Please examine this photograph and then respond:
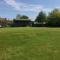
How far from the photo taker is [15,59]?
8812 mm

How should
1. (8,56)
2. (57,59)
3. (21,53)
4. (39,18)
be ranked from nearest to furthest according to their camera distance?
(57,59) → (8,56) → (21,53) → (39,18)

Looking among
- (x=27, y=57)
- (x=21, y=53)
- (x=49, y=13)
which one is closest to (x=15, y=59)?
(x=27, y=57)

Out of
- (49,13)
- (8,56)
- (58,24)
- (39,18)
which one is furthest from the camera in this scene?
(49,13)

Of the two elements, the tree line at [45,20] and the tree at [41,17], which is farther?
the tree at [41,17]

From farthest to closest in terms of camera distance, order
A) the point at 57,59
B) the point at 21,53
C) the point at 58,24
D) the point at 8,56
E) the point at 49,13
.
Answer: the point at 49,13, the point at 58,24, the point at 21,53, the point at 8,56, the point at 57,59

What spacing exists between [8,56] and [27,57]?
991 millimetres

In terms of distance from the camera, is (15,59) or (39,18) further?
(39,18)

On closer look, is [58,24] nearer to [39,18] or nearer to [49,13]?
[39,18]

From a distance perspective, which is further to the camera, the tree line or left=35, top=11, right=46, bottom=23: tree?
left=35, top=11, right=46, bottom=23: tree

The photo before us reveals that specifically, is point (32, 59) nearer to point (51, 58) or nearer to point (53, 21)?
point (51, 58)

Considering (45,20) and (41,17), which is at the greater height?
(41,17)

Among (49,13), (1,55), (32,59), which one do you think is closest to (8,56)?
(1,55)

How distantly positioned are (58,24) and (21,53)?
59.3m

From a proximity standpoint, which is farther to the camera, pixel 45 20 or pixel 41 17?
pixel 41 17
